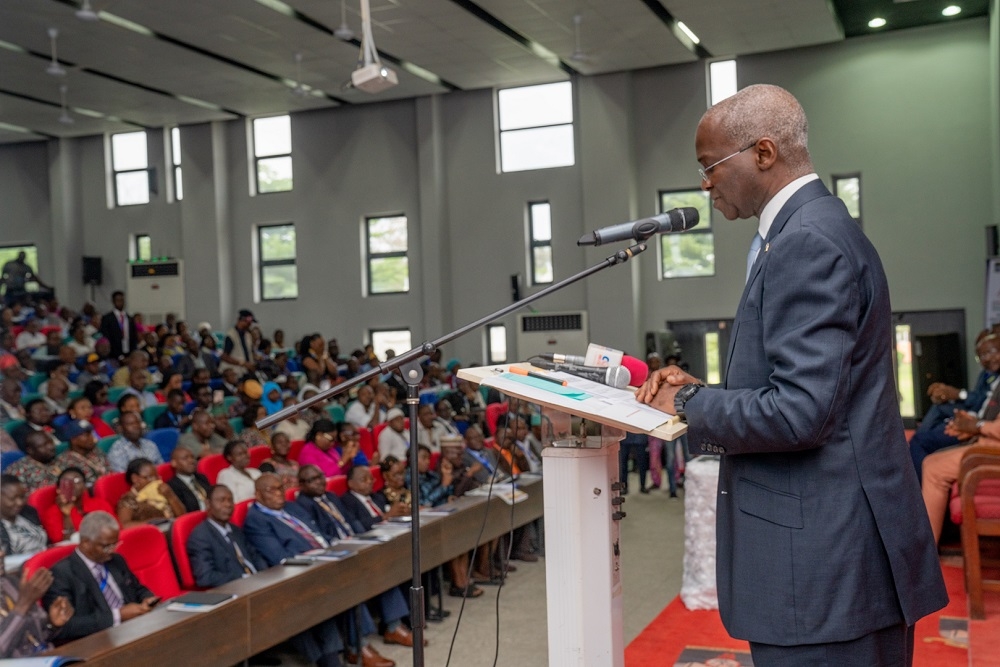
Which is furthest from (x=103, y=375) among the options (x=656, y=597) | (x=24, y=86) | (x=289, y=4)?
(x=656, y=597)

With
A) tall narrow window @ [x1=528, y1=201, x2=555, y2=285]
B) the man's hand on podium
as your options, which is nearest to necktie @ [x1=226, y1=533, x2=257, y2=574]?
the man's hand on podium

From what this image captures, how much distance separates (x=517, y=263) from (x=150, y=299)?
21.6ft

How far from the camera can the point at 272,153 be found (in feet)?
56.2

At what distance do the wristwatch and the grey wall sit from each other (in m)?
12.0

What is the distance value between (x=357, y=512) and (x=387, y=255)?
10522 mm

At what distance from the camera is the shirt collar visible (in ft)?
5.71

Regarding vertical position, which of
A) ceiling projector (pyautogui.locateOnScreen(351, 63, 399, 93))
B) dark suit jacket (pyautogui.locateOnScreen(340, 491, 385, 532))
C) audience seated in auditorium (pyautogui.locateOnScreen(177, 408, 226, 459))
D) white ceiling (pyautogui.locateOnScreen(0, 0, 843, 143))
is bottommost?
dark suit jacket (pyautogui.locateOnScreen(340, 491, 385, 532))

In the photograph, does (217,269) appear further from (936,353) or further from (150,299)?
(936,353)

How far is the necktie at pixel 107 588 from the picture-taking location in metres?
4.43

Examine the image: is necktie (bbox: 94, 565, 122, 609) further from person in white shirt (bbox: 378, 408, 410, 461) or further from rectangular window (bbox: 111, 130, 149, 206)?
rectangular window (bbox: 111, 130, 149, 206)

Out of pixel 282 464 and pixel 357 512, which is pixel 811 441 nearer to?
pixel 357 512

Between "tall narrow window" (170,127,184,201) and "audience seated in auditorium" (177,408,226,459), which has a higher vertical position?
"tall narrow window" (170,127,184,201)

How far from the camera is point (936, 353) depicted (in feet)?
43.5

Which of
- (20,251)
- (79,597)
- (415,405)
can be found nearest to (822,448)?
(415,405)
